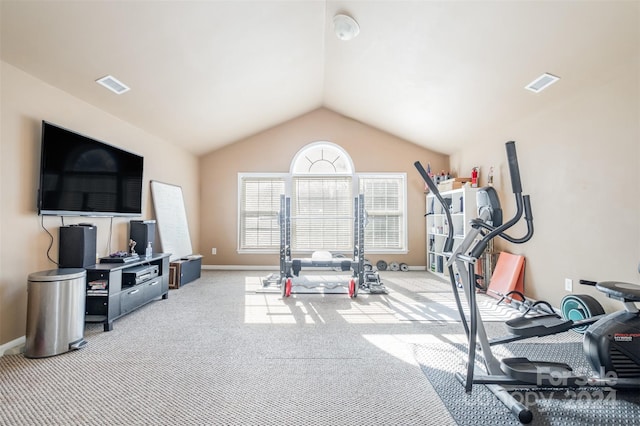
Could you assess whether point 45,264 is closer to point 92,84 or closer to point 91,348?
point 91,348

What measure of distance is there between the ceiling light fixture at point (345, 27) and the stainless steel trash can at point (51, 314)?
3462 mm

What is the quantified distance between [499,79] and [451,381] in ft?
10.1

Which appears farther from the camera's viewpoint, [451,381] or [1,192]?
[1,192]

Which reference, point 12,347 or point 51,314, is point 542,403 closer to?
point 51,314

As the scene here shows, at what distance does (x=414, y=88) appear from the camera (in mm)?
4004

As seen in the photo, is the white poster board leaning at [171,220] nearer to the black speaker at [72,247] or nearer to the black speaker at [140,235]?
the black speaker at [140,235]

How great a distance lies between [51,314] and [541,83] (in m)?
4.92

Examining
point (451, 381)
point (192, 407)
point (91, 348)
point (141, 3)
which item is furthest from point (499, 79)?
point (91, 348)

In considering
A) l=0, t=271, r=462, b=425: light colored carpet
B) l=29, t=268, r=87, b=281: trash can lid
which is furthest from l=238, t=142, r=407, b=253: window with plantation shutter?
l=29, t=268, r=87, b=281: trash can lid

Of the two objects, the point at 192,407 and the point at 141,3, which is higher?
the point at 141,3

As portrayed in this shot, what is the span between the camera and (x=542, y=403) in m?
1.68

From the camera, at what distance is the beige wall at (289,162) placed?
19.6 ft

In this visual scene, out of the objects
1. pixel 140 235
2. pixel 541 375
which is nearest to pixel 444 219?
pixel 541 375

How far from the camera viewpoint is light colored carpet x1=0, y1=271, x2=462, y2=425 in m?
1.61
